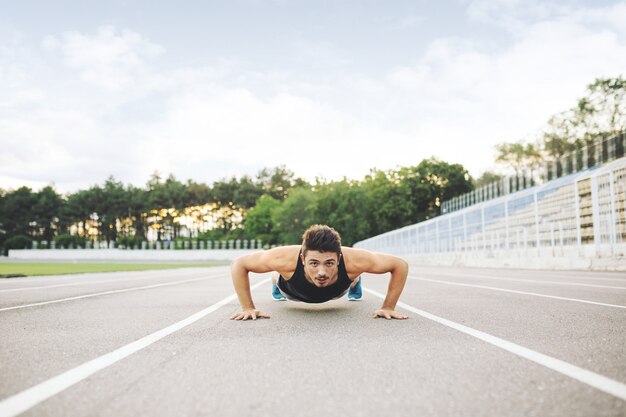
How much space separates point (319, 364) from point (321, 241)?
195cm

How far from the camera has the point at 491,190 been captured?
3938cm

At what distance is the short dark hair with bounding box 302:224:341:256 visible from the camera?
15.3 ft

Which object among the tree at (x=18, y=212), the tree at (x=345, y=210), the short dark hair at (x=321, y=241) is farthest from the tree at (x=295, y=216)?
the short dark hair at (x=321, y=241)

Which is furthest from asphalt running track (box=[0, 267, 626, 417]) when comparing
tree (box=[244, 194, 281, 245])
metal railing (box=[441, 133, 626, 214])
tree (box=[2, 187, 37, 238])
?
tree (box=[2, 187, 37, 238])

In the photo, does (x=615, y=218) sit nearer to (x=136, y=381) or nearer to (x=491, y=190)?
(x=136, y=381)

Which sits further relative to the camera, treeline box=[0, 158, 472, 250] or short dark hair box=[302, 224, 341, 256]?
treeline box=[0, 158, 472, 250]

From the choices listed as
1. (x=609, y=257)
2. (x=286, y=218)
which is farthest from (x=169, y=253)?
(x=609, y=257)

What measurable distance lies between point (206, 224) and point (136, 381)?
125 metres

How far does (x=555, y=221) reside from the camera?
1723 cm

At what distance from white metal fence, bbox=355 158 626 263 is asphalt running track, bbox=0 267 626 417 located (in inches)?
416

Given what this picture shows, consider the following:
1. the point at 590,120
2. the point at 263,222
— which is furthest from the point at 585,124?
the point at 263,222

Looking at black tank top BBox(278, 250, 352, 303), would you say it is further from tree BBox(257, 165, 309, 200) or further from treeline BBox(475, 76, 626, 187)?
tree BBox(257, 165, 309, 200)

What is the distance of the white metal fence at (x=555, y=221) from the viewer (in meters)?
14.2

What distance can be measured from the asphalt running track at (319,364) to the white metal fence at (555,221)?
34.6 feet
